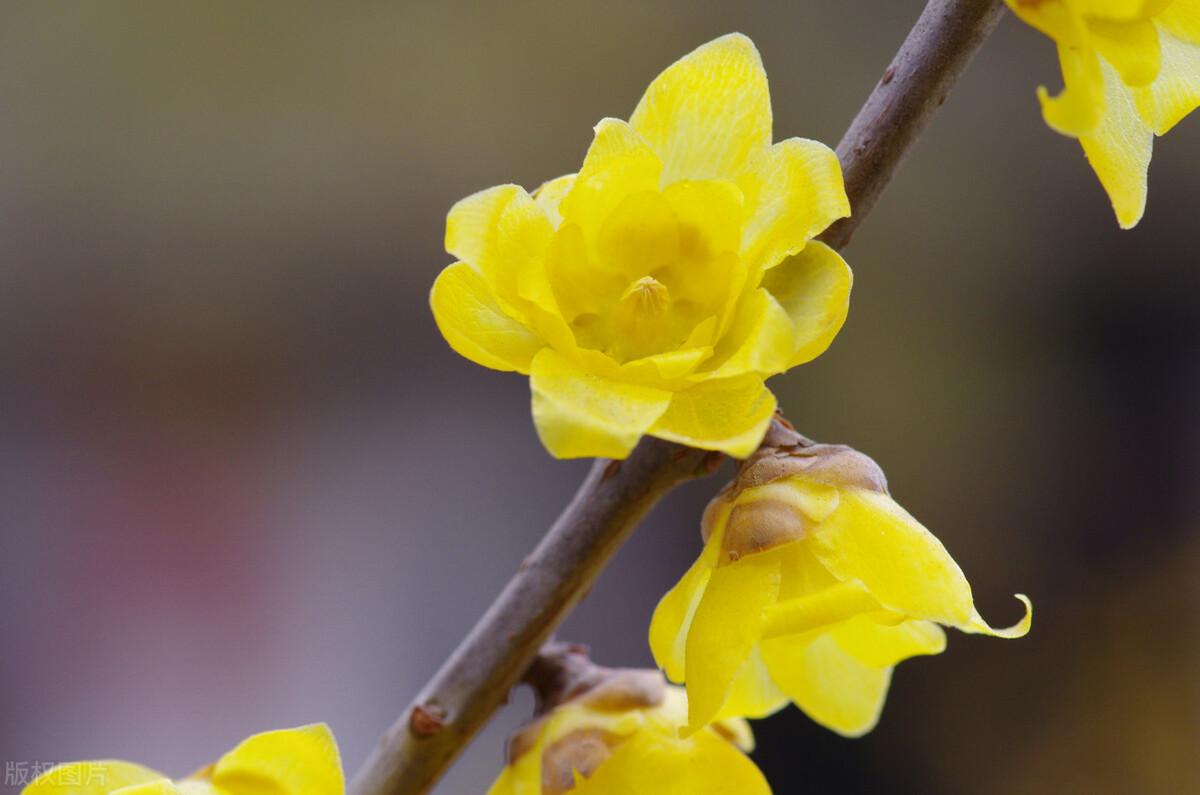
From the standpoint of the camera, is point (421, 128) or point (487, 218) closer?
Result: point (487, 218)

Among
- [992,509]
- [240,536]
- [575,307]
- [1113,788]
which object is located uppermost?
[575,307]

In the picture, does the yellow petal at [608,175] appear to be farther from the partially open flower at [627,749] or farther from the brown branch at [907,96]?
the partially open flower at [627,749]

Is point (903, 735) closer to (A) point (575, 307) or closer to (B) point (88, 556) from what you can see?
(B) point (88, 556)

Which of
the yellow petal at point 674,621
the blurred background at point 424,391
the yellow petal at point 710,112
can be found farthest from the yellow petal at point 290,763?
the blurred background at point 424,391

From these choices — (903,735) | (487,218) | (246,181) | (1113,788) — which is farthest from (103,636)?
(487,218)

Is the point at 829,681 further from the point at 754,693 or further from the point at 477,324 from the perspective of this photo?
the point at 477,324

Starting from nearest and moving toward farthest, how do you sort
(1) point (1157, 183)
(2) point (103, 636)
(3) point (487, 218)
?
1. (3) point (487, 218)
2. (2) point (103, 636)
3. (1) point (1157, 183)
